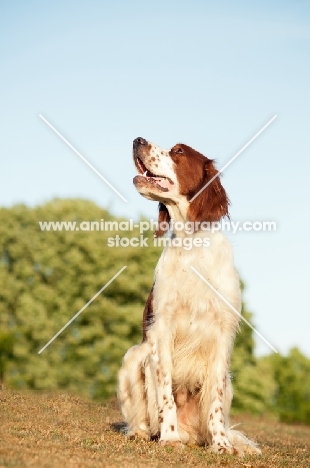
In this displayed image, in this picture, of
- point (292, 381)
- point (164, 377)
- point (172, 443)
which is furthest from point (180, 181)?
point (292, 381)

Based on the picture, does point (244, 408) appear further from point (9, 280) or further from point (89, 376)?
point (9, 280)

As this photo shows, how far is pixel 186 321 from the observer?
6809 millimetres

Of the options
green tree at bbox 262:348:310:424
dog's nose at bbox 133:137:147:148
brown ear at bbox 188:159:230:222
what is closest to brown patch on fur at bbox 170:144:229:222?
brown ear at bbox 188:159:230:222

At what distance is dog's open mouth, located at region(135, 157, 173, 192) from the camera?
7.07m

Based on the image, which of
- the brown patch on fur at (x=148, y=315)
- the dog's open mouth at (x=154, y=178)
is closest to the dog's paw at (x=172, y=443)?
the brown patch on fur at (x=148, y=315)

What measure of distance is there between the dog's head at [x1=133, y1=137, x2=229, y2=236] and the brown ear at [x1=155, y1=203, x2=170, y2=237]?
3.5 inches

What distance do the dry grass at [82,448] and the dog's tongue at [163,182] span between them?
8.07ft

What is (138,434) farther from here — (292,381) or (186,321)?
(292,381)

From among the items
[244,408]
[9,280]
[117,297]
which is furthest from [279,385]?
[9,280]

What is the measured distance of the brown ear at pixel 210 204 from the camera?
6.99 meters

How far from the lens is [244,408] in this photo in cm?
3058

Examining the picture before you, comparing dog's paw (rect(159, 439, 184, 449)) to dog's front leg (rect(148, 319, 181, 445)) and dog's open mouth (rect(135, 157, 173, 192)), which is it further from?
dog's open mouth (rect(135, 157, 173, 192))

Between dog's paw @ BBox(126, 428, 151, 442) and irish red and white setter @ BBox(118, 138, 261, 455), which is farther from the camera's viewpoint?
dog's paw @ BBox(126, 428, 151, 442)

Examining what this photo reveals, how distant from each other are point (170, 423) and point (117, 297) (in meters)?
23.8
